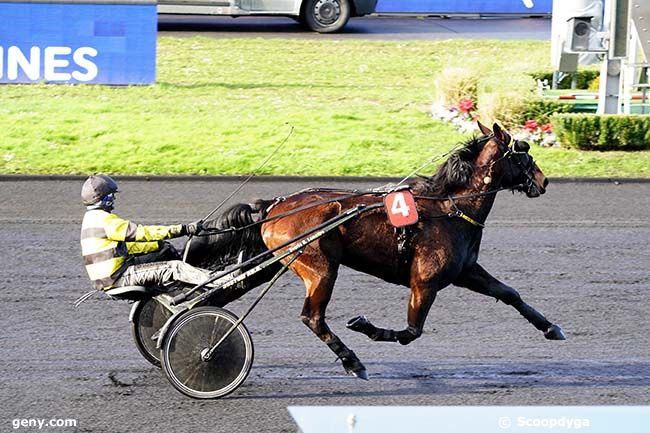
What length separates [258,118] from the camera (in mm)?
15812

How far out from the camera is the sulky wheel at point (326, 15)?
71.6 ft

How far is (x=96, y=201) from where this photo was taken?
6586mm

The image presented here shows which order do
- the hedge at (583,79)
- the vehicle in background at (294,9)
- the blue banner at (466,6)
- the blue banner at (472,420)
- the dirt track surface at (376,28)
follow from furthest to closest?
the blue banner at (466,6), the dirt track surface at (376,28), the vehicle in background at (294,9), the hedge at (583,79), the blue banner at (472,420)

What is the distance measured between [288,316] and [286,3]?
45.0 ft

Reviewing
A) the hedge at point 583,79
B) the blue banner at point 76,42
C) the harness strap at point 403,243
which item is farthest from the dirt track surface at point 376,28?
the harness strap at point 403,243

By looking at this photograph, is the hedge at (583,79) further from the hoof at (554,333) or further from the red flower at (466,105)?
the hoof at (554,333)

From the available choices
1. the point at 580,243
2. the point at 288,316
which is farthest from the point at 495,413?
the point at 580,243

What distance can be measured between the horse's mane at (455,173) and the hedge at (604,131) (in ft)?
26.2

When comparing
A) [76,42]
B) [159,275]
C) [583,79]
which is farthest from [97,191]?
[583,79]

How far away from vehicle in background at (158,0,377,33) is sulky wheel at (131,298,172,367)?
14823 mm

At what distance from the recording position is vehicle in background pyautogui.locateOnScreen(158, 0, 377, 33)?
21.3m

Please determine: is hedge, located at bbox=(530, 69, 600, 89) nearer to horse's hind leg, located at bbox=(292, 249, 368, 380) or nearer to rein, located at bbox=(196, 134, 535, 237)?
rein, located at bbox=(196, 134, 535, 237)

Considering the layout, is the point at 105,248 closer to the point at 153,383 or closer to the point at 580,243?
the point at 153,383

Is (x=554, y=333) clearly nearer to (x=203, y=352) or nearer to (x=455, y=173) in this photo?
(x=455, y=173)
